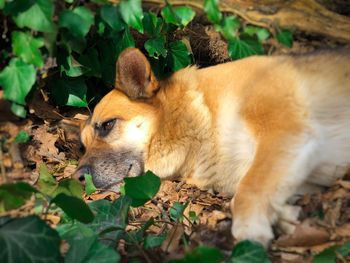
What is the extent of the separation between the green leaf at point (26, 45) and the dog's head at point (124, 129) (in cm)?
92

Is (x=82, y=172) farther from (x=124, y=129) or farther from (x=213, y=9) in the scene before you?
(x=213, y=9)

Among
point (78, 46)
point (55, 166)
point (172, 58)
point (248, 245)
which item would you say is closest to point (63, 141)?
point (55, 166)

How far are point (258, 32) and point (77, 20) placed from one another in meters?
1.16

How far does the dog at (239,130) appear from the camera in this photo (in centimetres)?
330

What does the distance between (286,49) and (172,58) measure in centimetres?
139

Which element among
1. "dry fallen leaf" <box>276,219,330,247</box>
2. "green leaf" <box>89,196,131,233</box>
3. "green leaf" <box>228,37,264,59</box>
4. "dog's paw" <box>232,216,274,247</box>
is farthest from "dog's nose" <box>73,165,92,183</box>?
"dry fallen leaf" <box>276,219,330,247</box>

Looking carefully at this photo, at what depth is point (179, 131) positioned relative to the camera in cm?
411

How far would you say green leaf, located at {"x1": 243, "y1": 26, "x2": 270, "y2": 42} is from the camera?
354cm

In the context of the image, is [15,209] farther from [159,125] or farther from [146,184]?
[159,125]

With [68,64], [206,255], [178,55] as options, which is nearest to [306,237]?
[206,255]

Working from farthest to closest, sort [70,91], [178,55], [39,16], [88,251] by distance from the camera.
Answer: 1. [178,55]
2. [70,91]
3. [39,16]
4. [88,251]

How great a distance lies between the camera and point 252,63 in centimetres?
404

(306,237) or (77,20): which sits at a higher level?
(77,20)

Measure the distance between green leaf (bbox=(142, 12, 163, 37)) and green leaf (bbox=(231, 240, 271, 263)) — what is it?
2.08m
